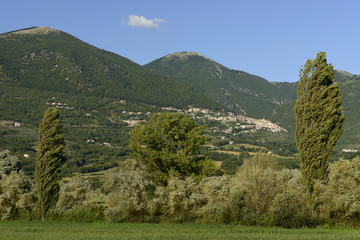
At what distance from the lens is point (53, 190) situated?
116 feet

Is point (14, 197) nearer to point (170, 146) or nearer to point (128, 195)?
point (128, 195)

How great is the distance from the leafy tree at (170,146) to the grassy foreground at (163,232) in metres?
11.9

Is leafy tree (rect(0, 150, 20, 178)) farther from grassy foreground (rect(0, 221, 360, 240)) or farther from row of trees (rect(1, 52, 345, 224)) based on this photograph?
grassy foreground (rect(0, 221, 360, 240))

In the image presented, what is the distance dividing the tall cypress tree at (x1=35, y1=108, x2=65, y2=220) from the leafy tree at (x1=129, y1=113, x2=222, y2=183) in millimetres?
8609

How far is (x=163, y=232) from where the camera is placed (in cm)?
2595

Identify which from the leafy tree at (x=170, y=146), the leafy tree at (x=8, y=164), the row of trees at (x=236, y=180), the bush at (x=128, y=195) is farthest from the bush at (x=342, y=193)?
the leafy tree at (x=8, y=164)

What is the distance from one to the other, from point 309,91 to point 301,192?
9.58m

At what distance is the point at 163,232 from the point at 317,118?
18657mm

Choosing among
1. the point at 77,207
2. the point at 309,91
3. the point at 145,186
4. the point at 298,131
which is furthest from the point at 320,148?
the point at 77,207

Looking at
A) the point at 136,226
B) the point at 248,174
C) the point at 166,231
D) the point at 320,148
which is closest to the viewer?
Result: the point at 166,231

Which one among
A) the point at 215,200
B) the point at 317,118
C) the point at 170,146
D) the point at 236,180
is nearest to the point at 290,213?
the point at 215,200

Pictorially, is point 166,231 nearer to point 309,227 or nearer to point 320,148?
point 309,227

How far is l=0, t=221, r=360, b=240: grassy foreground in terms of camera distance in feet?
76.0

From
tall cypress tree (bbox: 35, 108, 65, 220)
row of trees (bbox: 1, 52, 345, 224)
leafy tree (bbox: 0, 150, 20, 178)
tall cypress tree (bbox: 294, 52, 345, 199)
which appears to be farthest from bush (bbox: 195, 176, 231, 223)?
leafy tree (bbox: 0, 150, 20, 178)
